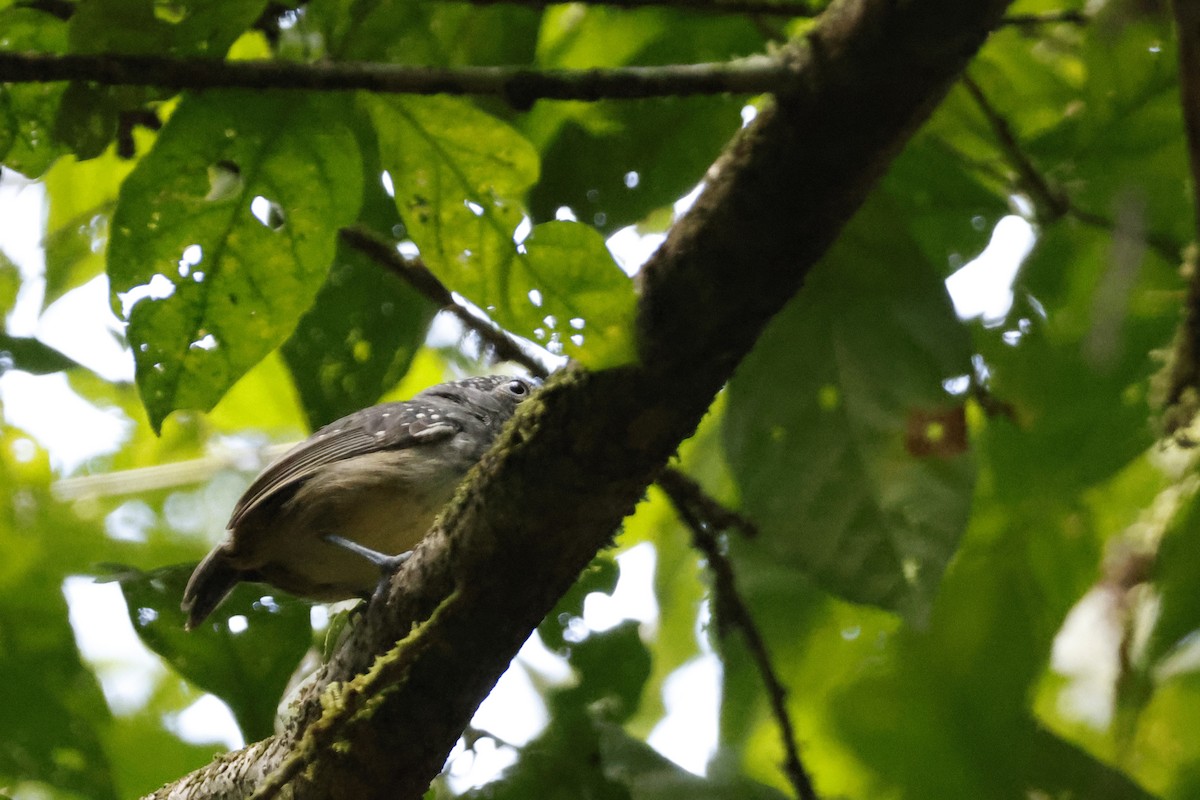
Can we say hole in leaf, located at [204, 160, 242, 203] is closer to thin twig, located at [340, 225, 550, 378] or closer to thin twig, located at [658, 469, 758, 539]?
thin twig, located at [340, 225, 550, 378]

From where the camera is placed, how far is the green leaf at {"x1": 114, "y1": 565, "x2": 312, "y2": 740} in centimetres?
247

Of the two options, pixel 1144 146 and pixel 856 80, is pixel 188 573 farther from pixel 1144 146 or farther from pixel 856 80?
pixel 1144 146

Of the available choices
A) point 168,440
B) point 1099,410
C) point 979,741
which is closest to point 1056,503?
point 1099,410

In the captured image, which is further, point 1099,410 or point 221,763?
point 1099,410

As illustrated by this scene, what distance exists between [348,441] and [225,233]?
101 centimetres

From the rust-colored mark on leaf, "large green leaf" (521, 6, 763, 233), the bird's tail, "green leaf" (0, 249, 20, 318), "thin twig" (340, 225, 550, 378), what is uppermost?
"large green leaf" (521, 6, 763, 233)

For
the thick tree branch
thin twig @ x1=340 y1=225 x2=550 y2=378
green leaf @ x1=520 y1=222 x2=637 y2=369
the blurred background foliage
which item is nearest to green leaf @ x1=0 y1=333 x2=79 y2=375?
the blurred background foliage

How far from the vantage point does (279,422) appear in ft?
12.4

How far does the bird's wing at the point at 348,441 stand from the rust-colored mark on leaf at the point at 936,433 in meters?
1.20

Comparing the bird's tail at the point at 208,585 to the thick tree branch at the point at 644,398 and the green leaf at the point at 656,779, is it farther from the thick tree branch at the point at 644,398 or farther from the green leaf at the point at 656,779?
the green leaf at the point at 656,779

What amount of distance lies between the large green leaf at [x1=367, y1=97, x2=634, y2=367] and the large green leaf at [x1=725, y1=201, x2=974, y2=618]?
98cm

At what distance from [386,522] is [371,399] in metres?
0.33

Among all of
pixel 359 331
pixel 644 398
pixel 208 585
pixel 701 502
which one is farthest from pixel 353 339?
pixel 644 398

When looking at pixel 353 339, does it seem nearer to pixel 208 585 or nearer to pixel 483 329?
pixel 483 329
